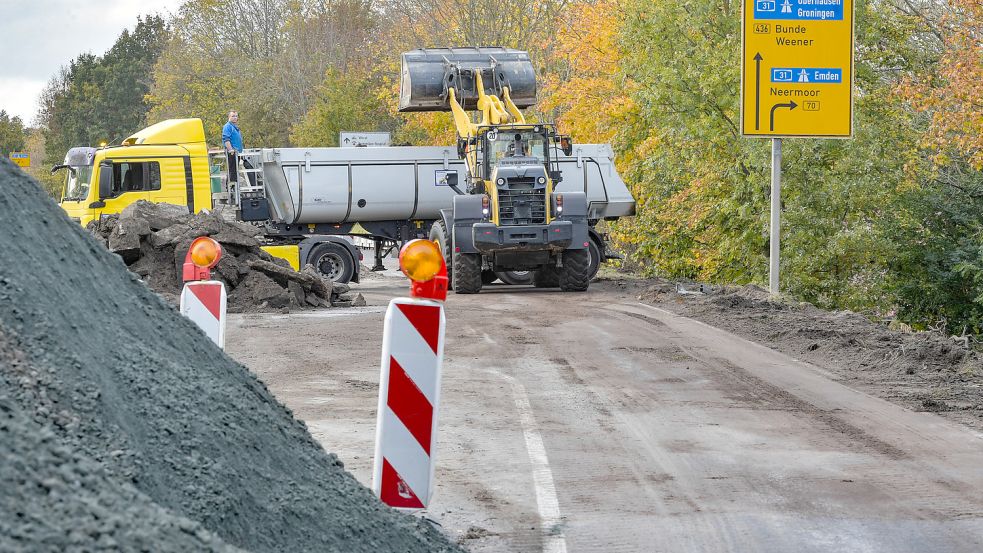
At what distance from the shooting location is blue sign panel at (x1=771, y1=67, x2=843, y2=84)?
750 inches

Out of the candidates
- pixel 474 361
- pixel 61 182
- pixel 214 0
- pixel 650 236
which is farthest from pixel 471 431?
pixel 214 0

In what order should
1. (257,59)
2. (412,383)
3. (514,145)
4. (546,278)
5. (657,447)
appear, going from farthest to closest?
(257,59) → (546,278) → (514,145) → (657,447) → (412,383)

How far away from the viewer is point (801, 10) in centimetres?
1895

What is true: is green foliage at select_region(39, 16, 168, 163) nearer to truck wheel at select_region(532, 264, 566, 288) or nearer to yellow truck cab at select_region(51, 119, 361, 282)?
yellow truck cab at select_region(51, 119, 361, 282)

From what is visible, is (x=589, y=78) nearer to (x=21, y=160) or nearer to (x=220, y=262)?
(x=220, y=262)

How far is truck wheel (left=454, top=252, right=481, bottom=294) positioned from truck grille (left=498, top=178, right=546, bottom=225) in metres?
0.94

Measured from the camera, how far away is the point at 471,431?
28.1 feet

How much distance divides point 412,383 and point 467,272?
18.0 meters

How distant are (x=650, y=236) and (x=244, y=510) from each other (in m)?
27.2

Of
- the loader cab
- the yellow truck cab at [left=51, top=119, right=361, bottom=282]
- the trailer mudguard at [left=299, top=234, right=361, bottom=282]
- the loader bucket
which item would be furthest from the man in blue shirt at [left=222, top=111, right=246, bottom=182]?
the loader cab

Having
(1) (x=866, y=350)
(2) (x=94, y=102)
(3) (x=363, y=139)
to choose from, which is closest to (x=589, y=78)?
(3) (x=363, y=139)

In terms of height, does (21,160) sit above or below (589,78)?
below

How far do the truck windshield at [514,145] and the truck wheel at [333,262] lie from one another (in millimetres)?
4019

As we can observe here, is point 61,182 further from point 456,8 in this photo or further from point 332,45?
point 332,45
